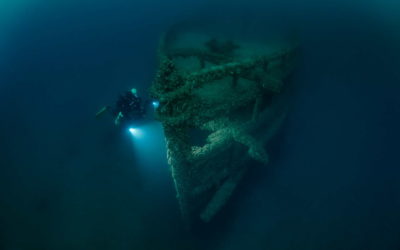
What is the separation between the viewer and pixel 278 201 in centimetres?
779

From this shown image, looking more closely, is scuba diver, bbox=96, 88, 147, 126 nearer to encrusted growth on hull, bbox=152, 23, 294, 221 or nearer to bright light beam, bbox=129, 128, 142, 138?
bright light beam, bbox=129, 128, 142, 138

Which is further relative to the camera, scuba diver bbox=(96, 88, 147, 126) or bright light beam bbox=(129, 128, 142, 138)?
bright light beam bbox=(129, 128, 142, 138)

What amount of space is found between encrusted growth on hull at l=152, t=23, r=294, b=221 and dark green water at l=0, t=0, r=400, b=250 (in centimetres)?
169

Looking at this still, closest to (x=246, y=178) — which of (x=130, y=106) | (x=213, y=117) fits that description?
(x=213, y=117)

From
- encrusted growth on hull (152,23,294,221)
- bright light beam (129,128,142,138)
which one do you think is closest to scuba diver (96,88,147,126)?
bright light beam (129,128,142,138)

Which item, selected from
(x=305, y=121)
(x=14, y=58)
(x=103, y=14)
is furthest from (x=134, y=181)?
(x=103, y=14)

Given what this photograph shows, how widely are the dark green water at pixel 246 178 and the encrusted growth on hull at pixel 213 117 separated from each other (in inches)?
66.6

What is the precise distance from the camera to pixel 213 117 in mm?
4449

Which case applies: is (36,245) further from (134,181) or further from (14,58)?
(14,58)

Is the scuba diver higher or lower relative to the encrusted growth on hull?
higher

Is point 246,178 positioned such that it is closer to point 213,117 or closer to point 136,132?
point 213,117

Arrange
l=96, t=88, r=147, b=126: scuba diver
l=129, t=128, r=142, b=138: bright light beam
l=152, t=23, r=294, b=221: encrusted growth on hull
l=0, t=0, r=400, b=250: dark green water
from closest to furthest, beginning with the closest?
1. l=152, t=23, r=294, b=221: encrusted growth on hull
2. l=0, t=0, r=400, b=250: dark green water
3. l=96, t=88, r=147, b=126: scuba diver
4. l=129, t=128, r=142, b=138: bright light beam

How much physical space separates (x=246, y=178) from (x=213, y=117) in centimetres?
415

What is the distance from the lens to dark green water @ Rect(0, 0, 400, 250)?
718cm
